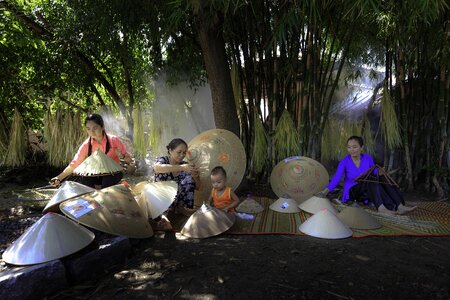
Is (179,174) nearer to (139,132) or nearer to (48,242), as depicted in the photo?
(48,242)

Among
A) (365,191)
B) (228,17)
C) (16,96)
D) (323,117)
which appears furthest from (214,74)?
(16,96)

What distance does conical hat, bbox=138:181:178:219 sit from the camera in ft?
8.66

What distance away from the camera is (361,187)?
3.41 metres

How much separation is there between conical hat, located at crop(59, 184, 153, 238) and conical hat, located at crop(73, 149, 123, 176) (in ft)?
1.29

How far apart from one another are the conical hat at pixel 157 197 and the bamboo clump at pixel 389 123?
2.89m

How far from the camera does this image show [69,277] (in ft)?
5.99

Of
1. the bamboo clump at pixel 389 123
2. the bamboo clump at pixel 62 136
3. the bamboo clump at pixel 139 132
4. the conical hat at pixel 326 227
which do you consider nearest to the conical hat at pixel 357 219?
the conical hat at pixel 326 227

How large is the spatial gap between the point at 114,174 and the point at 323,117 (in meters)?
2.65

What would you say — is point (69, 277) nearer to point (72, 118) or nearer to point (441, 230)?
point (441, 230)

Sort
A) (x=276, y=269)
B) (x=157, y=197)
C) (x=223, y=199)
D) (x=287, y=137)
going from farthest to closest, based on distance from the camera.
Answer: (x=287, y=137) < (x=223, y=199) < (x=157, y=197) < (x=276, y=269)

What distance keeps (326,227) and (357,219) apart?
1.17ft

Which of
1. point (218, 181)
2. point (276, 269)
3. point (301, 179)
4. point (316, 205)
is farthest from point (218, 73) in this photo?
point (276, 269)

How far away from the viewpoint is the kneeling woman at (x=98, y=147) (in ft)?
9.65

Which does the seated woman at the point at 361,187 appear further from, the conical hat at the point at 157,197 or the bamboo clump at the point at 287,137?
the conical hat at the point at 157,197
